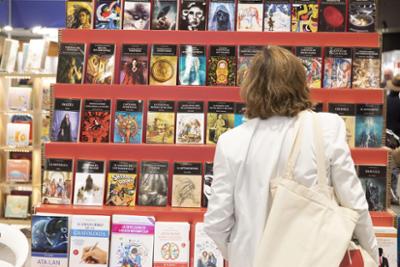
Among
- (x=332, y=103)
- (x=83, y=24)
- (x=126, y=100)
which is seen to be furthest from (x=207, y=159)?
(x=83, y=24)

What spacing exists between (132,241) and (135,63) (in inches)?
38.4

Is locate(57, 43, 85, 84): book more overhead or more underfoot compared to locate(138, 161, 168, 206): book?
more overhead

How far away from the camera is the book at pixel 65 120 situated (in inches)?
121

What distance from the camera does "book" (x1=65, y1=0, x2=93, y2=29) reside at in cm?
314

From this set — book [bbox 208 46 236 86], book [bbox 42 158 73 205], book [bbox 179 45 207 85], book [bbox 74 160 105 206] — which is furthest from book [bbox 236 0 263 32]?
book [bbox 42 158 73 205]

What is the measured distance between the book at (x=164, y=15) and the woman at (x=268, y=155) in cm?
125

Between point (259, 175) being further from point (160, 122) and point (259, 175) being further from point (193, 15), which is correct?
point (193, 15)

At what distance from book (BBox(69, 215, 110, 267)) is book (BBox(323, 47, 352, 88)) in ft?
4.75

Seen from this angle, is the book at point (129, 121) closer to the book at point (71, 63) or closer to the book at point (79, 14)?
the book at point (71, 63)

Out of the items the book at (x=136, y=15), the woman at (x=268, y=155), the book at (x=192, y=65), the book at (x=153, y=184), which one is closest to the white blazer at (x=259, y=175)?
the woman at (x=268, y=155)

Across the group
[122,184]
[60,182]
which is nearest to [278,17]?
[122,184]

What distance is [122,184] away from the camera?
305 centimetres

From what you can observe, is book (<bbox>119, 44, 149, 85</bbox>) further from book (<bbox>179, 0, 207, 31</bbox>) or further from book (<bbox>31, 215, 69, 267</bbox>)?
book (<bbox>31, 215, 69, 267</bbox>)

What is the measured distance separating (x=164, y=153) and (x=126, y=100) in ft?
1.19
